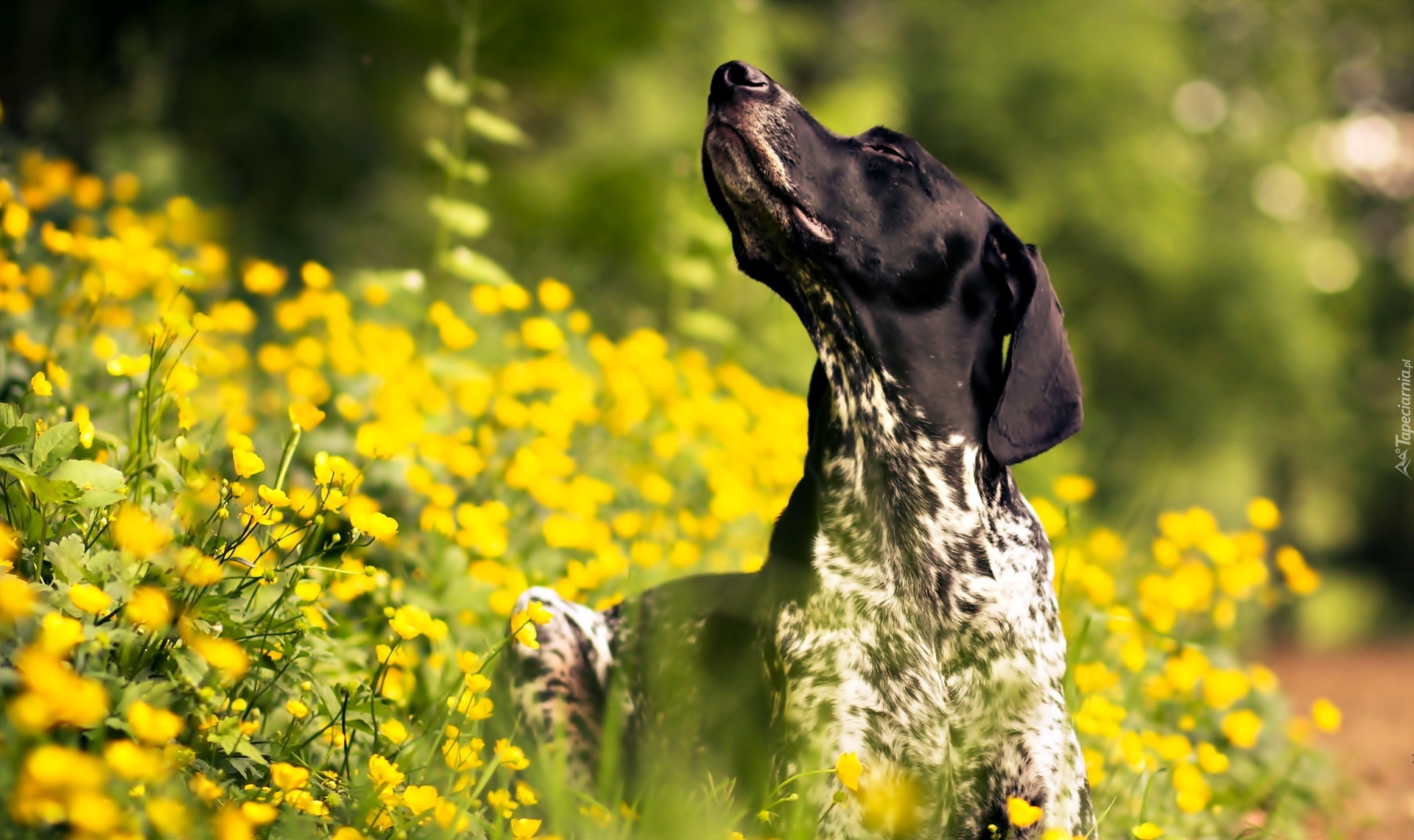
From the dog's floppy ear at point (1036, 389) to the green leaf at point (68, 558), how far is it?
177cm

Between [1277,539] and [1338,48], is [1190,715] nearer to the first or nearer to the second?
[1277,539]

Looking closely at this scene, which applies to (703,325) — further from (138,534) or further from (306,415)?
(138,534)

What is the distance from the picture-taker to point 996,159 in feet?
43.3

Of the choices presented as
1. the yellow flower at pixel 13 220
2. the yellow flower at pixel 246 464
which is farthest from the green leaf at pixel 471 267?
the yellow flower at pixel 246 464

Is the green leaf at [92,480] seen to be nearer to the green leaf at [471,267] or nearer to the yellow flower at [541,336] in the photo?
the yellow flower at [541,336]

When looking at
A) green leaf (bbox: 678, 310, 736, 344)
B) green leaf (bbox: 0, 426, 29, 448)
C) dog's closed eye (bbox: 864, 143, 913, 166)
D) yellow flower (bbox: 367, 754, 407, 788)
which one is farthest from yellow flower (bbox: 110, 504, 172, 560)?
green leaf (bbox: 678, 310, 736, 344)

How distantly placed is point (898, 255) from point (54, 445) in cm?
Answer: 175

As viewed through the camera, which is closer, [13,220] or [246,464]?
[246,464]

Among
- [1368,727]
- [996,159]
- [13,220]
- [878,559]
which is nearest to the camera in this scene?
[878,559]

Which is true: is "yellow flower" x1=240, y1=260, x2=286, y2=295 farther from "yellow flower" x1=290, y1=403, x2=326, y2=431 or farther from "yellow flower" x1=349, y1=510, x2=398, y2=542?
"yellow flower" x1=349, y1=510, x2=398, y2=542

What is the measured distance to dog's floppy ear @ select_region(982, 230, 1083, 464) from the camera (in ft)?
8.04

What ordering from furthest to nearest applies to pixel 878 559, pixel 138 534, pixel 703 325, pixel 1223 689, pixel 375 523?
pixel 703 325 → pixel 1223 689 → pixel 878 559 → pixel 375 523 → pixel 138 534

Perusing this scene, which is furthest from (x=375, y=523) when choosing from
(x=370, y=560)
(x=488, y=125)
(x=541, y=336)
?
(x=488, y=125)

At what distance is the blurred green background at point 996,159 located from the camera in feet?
30.0
